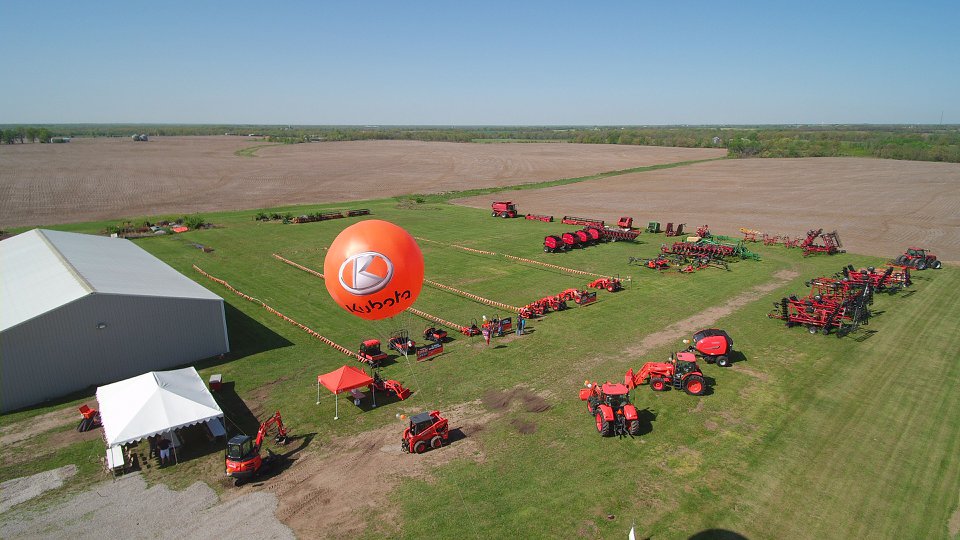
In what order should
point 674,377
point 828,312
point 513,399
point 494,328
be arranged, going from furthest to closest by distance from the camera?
point 828,312
point 494,328
point 674,377
point 513,399

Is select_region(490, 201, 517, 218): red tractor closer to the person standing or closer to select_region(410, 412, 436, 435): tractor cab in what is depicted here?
select_region(410, 412, 436, 435): tractor cab

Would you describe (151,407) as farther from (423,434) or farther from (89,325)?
(423,434)

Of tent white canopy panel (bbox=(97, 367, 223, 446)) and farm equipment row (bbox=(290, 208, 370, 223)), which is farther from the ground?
farm equipment row (bbox=(290, 208, 370, 223))

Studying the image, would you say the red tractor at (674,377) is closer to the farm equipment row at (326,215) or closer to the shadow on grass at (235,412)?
the shadow on grass at (235,412)

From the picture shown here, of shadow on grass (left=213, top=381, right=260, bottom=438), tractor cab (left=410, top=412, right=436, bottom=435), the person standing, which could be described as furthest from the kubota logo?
the person standing

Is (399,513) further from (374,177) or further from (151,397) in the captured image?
(374,177)

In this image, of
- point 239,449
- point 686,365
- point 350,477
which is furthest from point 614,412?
point 239,449
